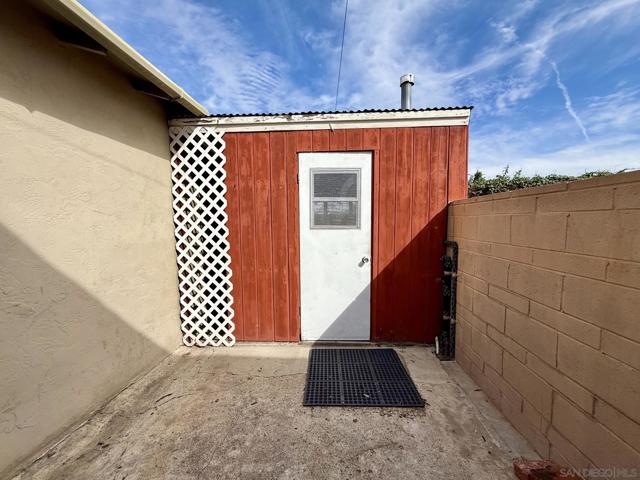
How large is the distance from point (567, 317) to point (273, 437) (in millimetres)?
1858

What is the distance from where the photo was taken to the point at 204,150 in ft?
9.04

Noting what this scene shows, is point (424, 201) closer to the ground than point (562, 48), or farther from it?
closer to the ground

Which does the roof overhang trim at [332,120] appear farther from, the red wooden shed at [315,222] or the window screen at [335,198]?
the window screen at [335,198]

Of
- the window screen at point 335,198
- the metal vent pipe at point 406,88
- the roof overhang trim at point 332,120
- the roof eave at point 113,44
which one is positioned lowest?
the window screen at point 335,198

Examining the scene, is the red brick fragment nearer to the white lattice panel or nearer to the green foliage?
the white lattice panel

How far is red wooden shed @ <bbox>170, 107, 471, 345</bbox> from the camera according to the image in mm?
2699

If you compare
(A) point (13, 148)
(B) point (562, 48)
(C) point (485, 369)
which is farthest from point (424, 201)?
(B) point (562, 48)

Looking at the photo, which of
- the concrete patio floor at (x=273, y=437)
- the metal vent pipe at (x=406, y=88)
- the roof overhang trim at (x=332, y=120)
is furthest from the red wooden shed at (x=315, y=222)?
the concrete patio floor at (x=273, y=437)

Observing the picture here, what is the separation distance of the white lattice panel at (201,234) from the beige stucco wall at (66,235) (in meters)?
0.36

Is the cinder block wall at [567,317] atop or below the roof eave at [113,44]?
below

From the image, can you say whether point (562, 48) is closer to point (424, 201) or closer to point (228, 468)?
point (424, 201)

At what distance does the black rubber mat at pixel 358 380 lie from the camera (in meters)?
1.93

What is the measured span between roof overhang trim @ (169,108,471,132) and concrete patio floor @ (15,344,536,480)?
→ 2563 mm

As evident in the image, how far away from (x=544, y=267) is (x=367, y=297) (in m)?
1.66
